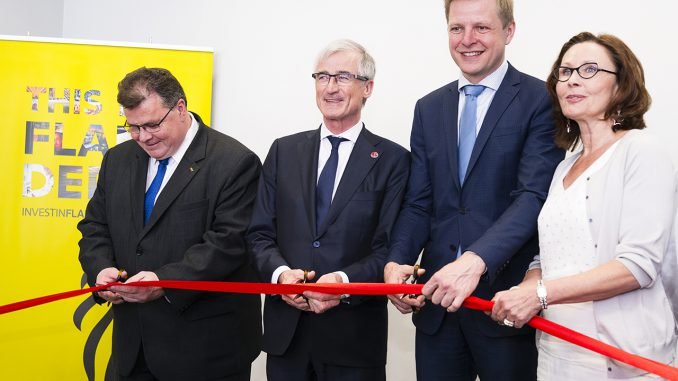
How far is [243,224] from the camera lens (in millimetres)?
3137

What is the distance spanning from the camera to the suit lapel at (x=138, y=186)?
3164mm

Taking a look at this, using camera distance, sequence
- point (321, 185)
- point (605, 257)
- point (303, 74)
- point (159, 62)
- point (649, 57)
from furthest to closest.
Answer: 1. point (303, 74)
2. point (159, 62)
3. point (649, 57)
4. point (321, 185)
5. point (605, 257)

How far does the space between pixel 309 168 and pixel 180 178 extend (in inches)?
24.8

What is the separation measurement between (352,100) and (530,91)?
0.76 metres

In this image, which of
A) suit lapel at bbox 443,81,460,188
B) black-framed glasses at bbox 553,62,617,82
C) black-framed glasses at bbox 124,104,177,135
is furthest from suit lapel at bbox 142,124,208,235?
black-framed glasses at bbox 553,62,617,82

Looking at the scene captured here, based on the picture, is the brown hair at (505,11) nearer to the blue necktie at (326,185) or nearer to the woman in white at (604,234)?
the woman in white at (604,234)

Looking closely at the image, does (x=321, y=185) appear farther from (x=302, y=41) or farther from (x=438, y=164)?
(x=302, y=41)

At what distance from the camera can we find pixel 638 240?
2.13 meters

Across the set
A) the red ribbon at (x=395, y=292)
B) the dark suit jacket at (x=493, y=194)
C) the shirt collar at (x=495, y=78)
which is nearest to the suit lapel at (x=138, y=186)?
the red ribbon at (x=395, y=292)

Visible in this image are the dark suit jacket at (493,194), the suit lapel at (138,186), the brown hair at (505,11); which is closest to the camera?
the dark suit jacket at (493,194)

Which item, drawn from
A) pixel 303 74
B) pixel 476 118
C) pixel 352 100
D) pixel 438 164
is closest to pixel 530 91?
pixel 476 118

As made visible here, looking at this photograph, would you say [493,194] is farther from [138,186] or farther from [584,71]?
[138,186]

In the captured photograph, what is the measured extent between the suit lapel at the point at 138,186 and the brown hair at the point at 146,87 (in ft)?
0.92

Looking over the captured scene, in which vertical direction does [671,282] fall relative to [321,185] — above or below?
below
